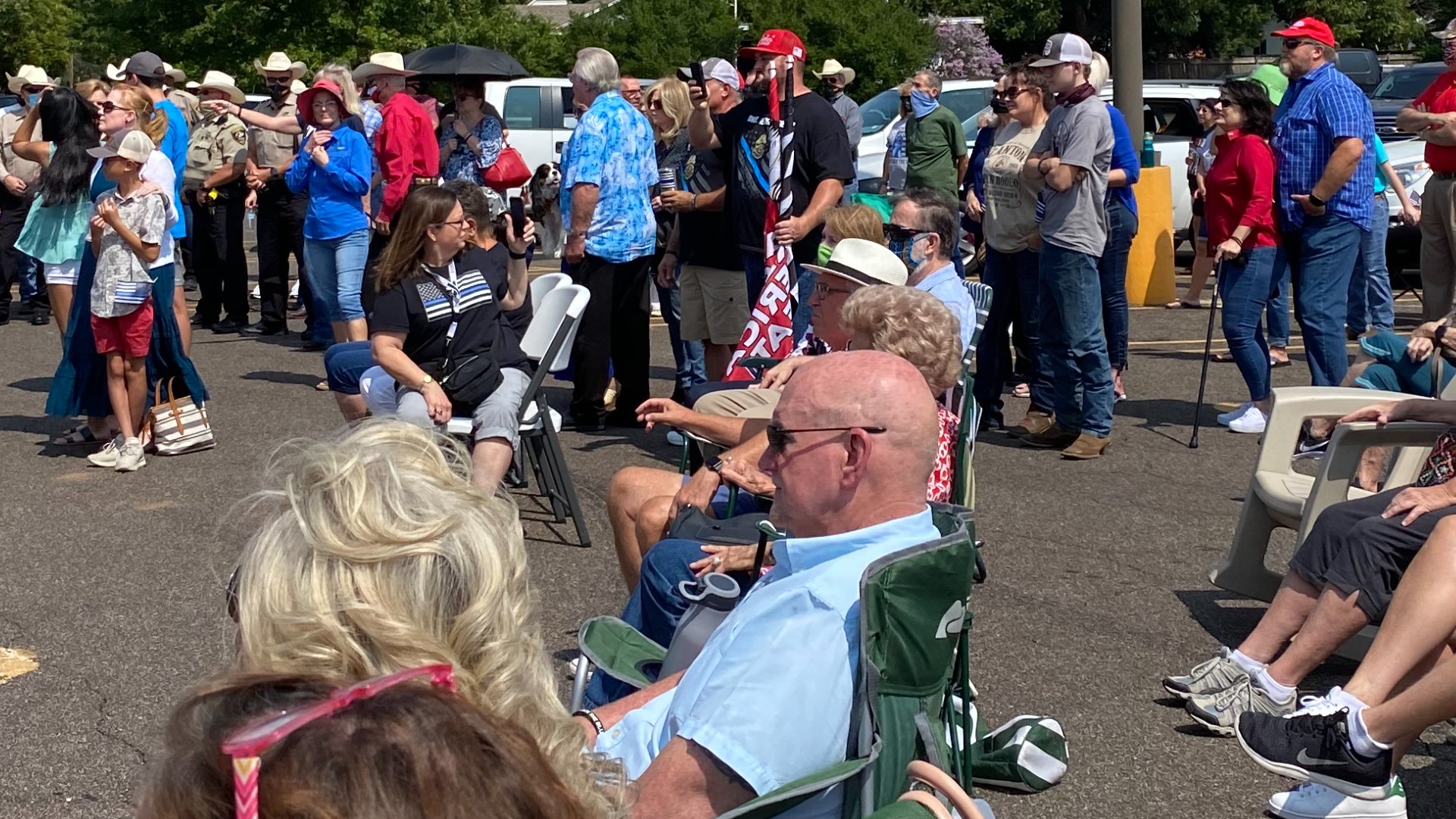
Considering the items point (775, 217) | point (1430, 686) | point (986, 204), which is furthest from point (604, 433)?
point (1430, 686)

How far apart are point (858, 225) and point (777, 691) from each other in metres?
4.09

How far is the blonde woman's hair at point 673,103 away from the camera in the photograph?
9789 millimetres

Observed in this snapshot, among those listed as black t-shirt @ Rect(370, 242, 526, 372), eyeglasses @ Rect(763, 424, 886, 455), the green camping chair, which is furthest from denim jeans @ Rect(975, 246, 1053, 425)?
the green camping chair

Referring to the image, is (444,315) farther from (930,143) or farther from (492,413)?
(930,143)

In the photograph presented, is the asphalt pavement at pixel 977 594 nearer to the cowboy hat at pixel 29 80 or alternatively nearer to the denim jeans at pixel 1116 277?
the denim jeans at pixel 1116 277

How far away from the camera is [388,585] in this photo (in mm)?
2299

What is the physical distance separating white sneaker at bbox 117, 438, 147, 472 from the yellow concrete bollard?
8.49 m

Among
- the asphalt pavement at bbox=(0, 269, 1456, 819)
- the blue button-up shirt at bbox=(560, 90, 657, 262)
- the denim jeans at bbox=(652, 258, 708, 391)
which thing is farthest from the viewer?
the denim jeans at bbox=(652, 258, 708, 391)

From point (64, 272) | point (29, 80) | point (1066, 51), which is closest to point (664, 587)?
point (1066, 51)

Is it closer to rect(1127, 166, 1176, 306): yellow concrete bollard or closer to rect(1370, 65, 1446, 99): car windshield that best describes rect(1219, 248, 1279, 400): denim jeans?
rect(1127, 166, 1176, 306): yellow concrete bollard

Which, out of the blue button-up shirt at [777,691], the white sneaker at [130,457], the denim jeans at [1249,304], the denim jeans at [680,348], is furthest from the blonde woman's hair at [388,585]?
the denim jeans at [1249,304]

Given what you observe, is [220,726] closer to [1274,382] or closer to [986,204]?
[986,204]

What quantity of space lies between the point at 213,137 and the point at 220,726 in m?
12.2

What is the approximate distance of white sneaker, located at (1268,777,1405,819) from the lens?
12.7ft
